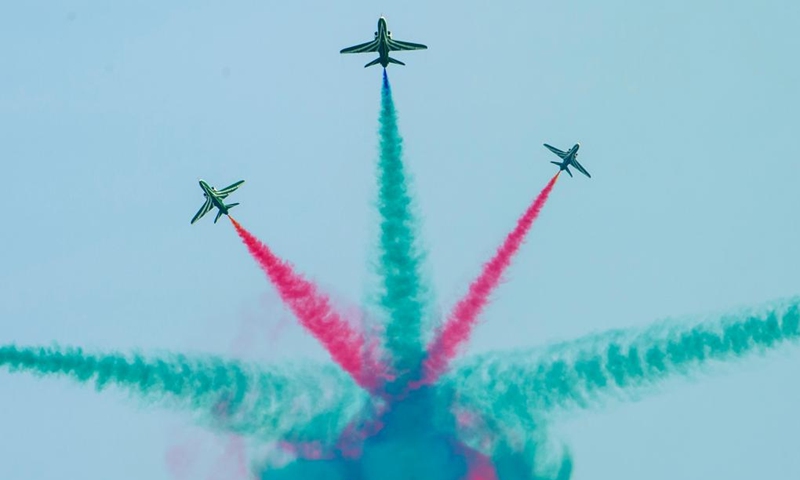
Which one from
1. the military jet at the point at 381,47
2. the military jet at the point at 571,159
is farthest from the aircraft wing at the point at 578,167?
the military jet at the point at 381,47

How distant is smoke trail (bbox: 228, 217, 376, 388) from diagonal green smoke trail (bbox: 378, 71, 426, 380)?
2286 mm

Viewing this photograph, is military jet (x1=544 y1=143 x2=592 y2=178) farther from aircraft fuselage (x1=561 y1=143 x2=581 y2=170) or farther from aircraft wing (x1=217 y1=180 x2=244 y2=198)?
aircraft wing (x1=217 y1=180 x2=244 y2=198)

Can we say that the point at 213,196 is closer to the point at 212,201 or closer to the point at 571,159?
the point at 212,201

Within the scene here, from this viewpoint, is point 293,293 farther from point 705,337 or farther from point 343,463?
point 705,337

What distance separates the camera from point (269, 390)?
95.1 m

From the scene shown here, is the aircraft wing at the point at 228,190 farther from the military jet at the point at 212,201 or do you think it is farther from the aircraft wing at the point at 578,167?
the aircraft wing at the point at 578,167

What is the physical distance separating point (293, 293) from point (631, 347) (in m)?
19.4

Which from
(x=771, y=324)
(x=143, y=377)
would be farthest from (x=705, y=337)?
(x=143, y=377)

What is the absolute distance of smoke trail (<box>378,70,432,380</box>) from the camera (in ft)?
302

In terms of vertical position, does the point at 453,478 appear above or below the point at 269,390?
below

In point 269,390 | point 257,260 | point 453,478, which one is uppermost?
point 257,260

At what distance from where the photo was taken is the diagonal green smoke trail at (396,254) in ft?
302

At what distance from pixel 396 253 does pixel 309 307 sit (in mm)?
5913

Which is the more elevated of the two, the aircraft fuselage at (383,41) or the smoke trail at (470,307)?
the aircraft fuselage at (383,41)
